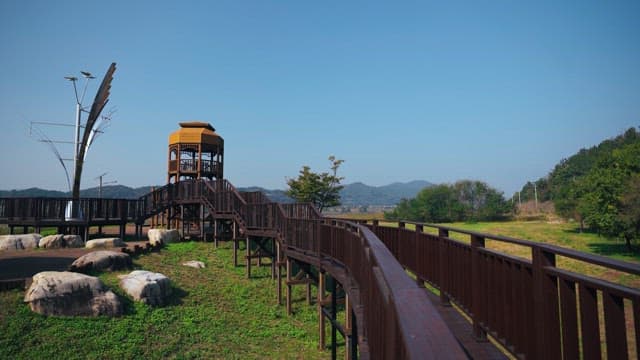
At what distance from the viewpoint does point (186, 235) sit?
26328 mm

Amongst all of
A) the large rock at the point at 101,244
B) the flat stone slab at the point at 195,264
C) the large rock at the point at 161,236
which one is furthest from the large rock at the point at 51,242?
the flat stone slab at the point at 195,264

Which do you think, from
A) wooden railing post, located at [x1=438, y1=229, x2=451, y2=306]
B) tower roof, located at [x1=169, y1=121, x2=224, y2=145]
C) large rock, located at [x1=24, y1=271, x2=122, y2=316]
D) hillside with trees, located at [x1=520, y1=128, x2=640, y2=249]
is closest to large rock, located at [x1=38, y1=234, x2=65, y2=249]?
large rock, located at [x1=24, y1=271, x2=122, y2=316]

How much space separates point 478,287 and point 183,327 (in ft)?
38.3

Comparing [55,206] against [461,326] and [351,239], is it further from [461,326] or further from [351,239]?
[461,326]

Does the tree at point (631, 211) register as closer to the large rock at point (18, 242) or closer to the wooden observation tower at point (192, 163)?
the wooden observation tower at point (192, 163)

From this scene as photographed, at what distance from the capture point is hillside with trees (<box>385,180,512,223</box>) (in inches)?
2672

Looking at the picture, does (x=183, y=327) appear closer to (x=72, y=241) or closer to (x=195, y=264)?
(x=195, y=264)

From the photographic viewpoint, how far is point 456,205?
69.7 metres

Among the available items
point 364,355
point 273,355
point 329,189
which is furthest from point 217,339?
point 329,189

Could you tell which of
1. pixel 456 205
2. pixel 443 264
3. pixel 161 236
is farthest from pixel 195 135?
pixel 456 205

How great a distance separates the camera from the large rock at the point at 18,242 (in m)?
18.3

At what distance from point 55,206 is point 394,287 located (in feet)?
76.6

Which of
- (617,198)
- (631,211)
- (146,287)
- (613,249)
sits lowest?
(613,249)

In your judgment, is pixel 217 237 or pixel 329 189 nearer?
pixel 217 237
